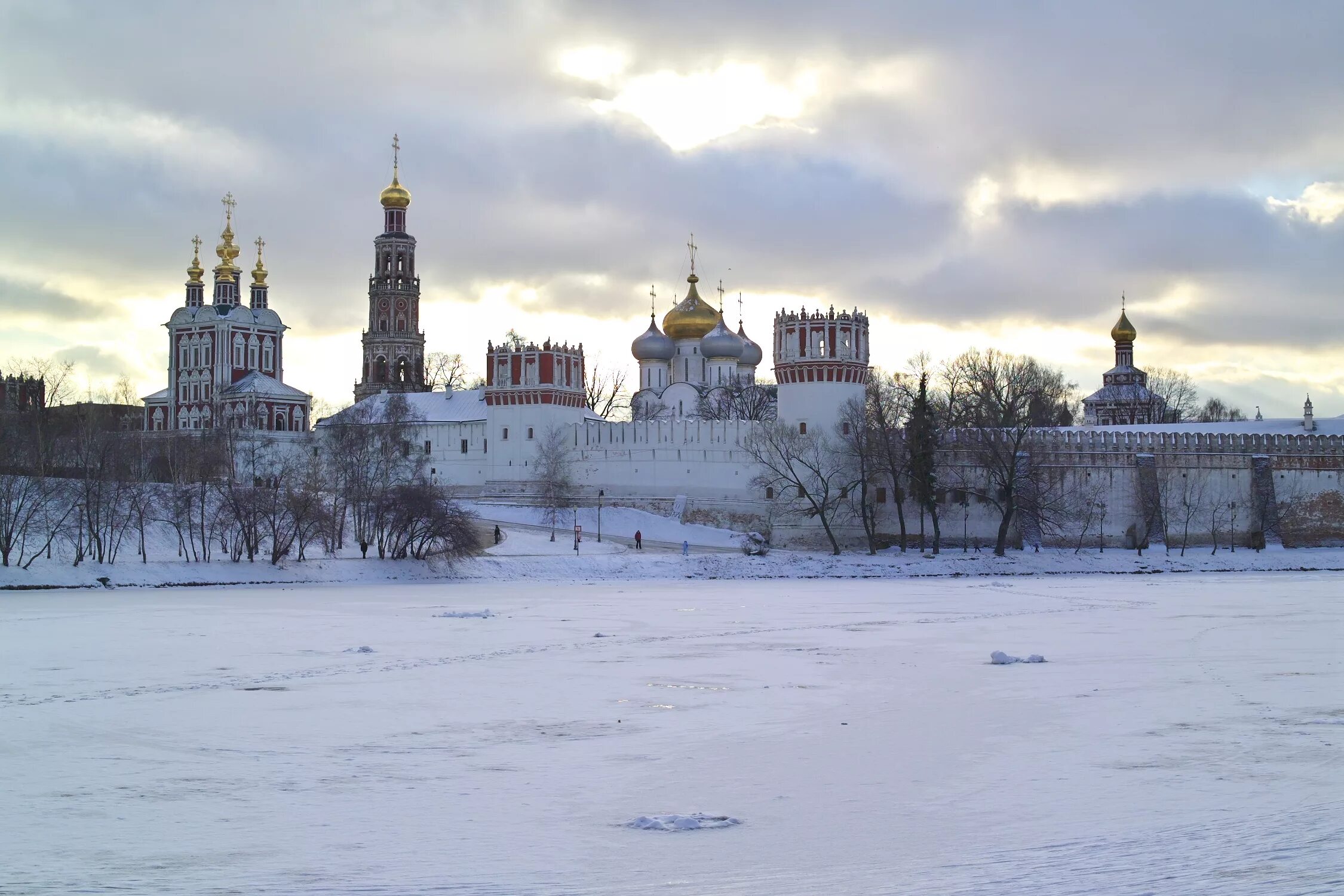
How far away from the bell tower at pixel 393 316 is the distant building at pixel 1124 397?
36.2 m

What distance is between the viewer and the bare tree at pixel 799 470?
50.0m

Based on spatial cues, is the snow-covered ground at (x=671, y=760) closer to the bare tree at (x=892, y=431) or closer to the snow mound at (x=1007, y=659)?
the snow mound at (x=1007, y=659)

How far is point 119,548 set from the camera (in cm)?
3831

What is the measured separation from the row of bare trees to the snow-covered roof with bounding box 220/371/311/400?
70.7 ft

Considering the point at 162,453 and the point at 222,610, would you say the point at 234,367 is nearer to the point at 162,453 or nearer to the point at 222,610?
the point at 162,453

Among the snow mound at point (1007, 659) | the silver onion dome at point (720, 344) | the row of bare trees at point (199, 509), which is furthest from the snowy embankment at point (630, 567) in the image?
the snow mound at point (1007, 659)

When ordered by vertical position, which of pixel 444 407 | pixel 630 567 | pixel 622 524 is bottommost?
pixel 630 567

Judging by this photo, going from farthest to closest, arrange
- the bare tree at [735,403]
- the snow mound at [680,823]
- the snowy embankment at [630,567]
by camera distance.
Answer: the bare tree at [735,403] < the snowy embankment at [630,567] < the snow mound at [680,823]

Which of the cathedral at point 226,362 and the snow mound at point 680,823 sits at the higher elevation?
the cathedral at point 226,362

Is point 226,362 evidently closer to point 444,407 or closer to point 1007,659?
point 444,407

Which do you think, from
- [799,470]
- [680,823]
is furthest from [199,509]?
[680,823]

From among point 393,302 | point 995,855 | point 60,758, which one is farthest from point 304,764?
point 393,302

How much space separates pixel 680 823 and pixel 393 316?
237ft

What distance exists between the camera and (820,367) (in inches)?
2029
